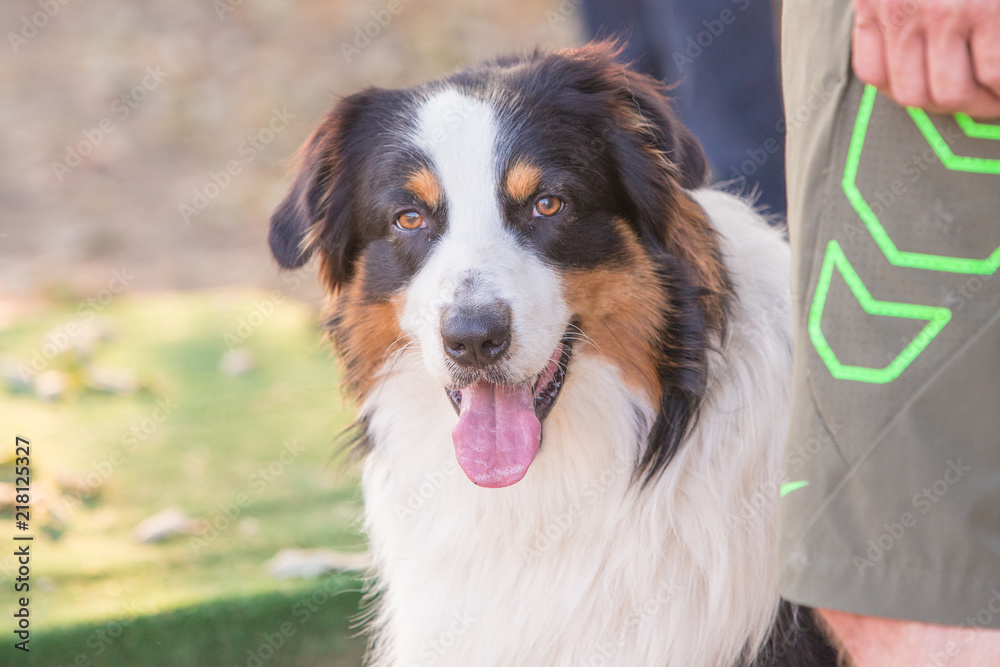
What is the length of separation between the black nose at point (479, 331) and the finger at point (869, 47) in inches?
39.6

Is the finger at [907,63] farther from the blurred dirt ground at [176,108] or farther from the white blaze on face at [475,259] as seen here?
the blurred dirt ground at [176,108]

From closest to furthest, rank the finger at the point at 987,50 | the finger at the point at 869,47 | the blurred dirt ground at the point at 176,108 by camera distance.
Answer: the finger at the point at 987,50 < the finger at the point at 869,47 < the blurred dirt ground at the point at 176,108

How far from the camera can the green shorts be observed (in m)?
1.44

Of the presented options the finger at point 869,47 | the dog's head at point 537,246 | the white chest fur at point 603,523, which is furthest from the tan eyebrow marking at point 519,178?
the finger at point 869,47

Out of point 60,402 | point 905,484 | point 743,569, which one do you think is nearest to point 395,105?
point 743,569

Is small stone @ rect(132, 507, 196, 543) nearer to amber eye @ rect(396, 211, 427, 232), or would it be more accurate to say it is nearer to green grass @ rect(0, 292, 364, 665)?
green grass @ rect(0, 292, 364, 665)

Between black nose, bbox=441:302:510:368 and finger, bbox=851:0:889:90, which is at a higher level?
finger, bbox=851:0:889:90

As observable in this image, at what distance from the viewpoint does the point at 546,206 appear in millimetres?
2441

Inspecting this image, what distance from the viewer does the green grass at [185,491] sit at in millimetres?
3021

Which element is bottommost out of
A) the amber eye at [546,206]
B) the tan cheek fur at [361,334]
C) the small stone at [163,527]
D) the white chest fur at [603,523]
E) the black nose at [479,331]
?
the small stone at [163,527]

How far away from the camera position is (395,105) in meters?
2.67

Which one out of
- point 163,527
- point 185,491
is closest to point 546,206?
point 163,527

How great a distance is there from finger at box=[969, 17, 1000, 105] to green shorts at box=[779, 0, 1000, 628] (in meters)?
0.11

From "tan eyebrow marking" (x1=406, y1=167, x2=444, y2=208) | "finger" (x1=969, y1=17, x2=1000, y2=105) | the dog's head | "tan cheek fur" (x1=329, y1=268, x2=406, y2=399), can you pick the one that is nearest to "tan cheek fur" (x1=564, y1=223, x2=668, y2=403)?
the dog's head
